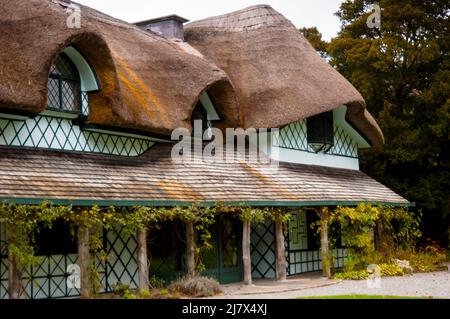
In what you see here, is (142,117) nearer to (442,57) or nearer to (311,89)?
(311,89)

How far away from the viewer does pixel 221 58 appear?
21.7m

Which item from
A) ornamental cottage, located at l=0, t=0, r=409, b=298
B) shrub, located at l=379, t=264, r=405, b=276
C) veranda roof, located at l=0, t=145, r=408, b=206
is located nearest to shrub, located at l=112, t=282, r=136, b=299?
ornamental cottage, located at l=0, t=0, r=409, b=298

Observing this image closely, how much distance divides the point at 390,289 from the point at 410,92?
14.3 m

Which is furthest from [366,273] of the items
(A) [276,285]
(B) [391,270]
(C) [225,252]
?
(C) [225,252]

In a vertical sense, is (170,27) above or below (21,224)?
above

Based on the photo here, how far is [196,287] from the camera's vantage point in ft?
46.9

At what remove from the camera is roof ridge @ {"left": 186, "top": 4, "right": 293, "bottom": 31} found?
22922 millimetres

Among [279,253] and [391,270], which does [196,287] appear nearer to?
[279,253]

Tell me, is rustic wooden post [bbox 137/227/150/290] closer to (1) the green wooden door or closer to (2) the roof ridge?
(1) the green wooden door

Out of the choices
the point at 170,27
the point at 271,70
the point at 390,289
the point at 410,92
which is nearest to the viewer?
the point at 390,289

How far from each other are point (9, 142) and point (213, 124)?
7039 mm

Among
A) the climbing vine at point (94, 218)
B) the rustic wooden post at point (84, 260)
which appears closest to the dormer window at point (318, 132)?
the climbing vine at point (94, 218)

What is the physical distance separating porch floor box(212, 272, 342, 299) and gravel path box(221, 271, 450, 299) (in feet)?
1.12

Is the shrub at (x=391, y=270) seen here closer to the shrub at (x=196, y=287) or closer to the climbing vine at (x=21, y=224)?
the shrub at (x=196, y=287)
